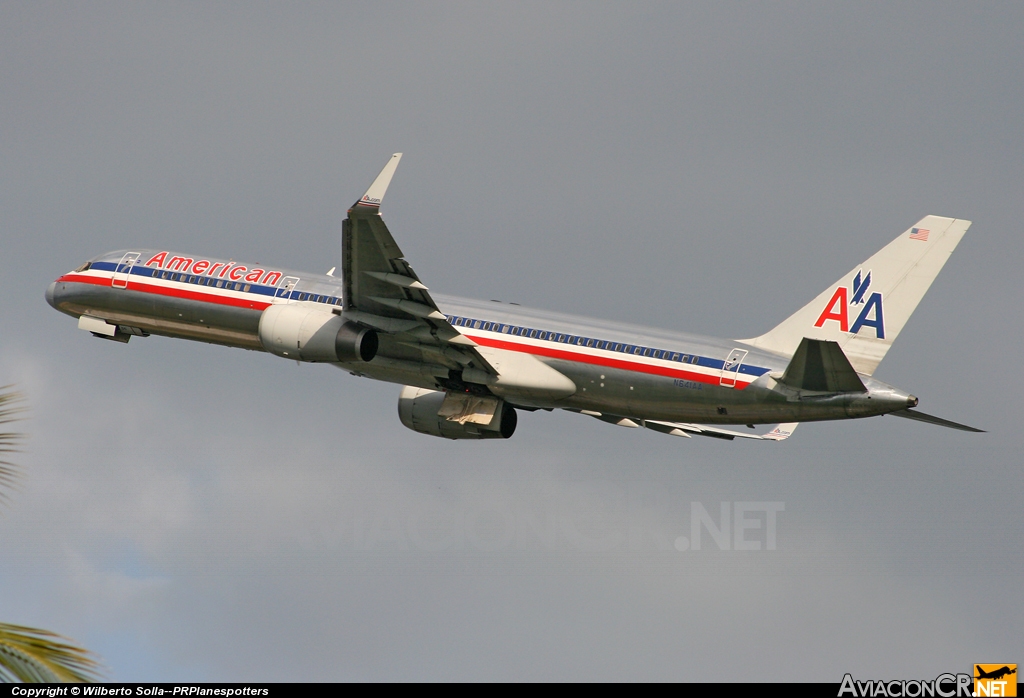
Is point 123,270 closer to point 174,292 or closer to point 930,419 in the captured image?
point 174,292

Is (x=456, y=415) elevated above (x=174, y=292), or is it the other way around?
(x=174, y=292)

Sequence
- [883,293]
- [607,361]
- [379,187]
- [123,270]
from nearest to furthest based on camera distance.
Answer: [379,187]
[883,293]
[607,361]
[123,270]

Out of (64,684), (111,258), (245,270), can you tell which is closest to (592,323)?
(245,270)

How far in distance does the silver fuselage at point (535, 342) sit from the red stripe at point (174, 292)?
48 mm

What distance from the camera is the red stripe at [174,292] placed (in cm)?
4559

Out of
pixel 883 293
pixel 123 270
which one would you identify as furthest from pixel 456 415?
pixel 883 293

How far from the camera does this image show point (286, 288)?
4569cm

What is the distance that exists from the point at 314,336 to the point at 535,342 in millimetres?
7007

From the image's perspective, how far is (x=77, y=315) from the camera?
50.0 meters

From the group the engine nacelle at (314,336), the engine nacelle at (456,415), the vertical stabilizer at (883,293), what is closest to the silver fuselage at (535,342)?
the engine nacelle at (314,336)

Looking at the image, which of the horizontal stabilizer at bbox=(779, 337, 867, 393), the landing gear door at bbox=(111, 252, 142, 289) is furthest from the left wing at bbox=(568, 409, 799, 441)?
the landing gear door at bbox=(111, 252, 142, 289)

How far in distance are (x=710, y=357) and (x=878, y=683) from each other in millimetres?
12245

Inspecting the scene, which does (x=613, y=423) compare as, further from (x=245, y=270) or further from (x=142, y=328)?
(x=142, y=328)

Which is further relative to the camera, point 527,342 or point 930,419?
point 527,342
